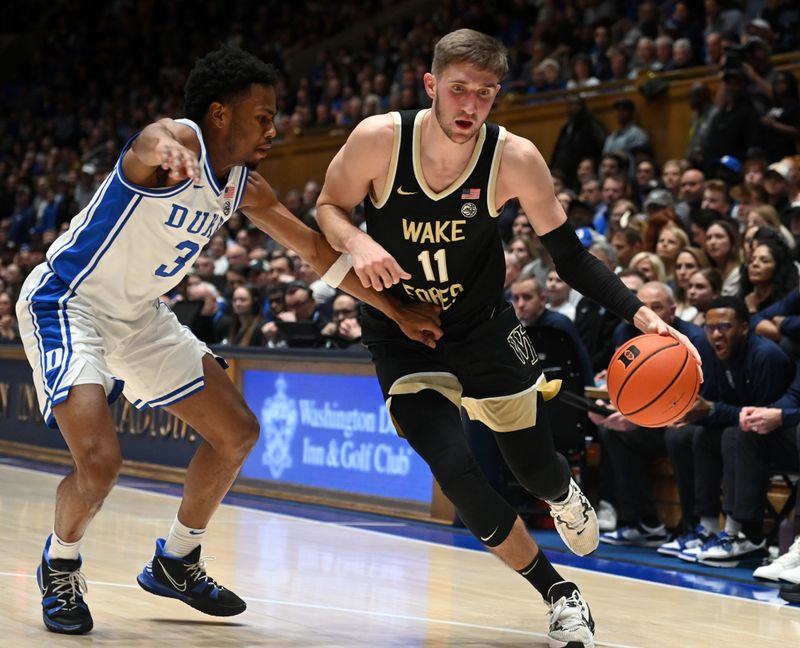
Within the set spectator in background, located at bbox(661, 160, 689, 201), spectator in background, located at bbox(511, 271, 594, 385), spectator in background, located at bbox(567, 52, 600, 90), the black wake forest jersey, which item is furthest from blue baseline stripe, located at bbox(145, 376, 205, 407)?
spectator in background, located at bbox(567, 52, 600, 90)

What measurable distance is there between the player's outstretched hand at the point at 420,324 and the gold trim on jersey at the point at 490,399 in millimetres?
131

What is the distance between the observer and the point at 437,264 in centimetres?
448

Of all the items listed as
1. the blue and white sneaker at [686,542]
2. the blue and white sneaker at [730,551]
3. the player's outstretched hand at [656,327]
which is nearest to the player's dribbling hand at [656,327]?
the player's outstretched hand at [656,327]

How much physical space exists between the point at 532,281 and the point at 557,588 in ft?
13.1

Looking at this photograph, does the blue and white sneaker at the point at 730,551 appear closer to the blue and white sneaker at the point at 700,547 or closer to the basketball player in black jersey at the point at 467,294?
the blue and white sneaker at the point at 700,547

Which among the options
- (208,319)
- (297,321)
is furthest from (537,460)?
(208,319)

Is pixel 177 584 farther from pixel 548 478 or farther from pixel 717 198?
pixel 717 198

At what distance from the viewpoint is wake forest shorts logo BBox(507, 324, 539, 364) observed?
457cm

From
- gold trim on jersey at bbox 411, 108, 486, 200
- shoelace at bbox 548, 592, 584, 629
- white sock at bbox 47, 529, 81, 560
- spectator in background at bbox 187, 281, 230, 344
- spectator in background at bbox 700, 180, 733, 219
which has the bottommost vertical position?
shoelace at bbox 548, 592, 584, 629

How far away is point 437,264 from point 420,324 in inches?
8.9

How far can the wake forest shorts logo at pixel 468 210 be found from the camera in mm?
4422

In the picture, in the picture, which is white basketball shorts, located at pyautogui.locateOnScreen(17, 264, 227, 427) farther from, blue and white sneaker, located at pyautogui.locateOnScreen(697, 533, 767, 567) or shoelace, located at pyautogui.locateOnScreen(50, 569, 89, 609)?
blue and white sneaker, located at pyautogui.locateOnScreen(697, 533, 767, 567)

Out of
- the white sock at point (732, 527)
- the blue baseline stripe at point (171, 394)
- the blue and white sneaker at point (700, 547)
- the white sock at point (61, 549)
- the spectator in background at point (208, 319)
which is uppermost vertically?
the blue baseline stripe at point (171, 394)

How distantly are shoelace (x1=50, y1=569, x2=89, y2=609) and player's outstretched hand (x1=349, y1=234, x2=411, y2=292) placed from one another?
60.1 inches
